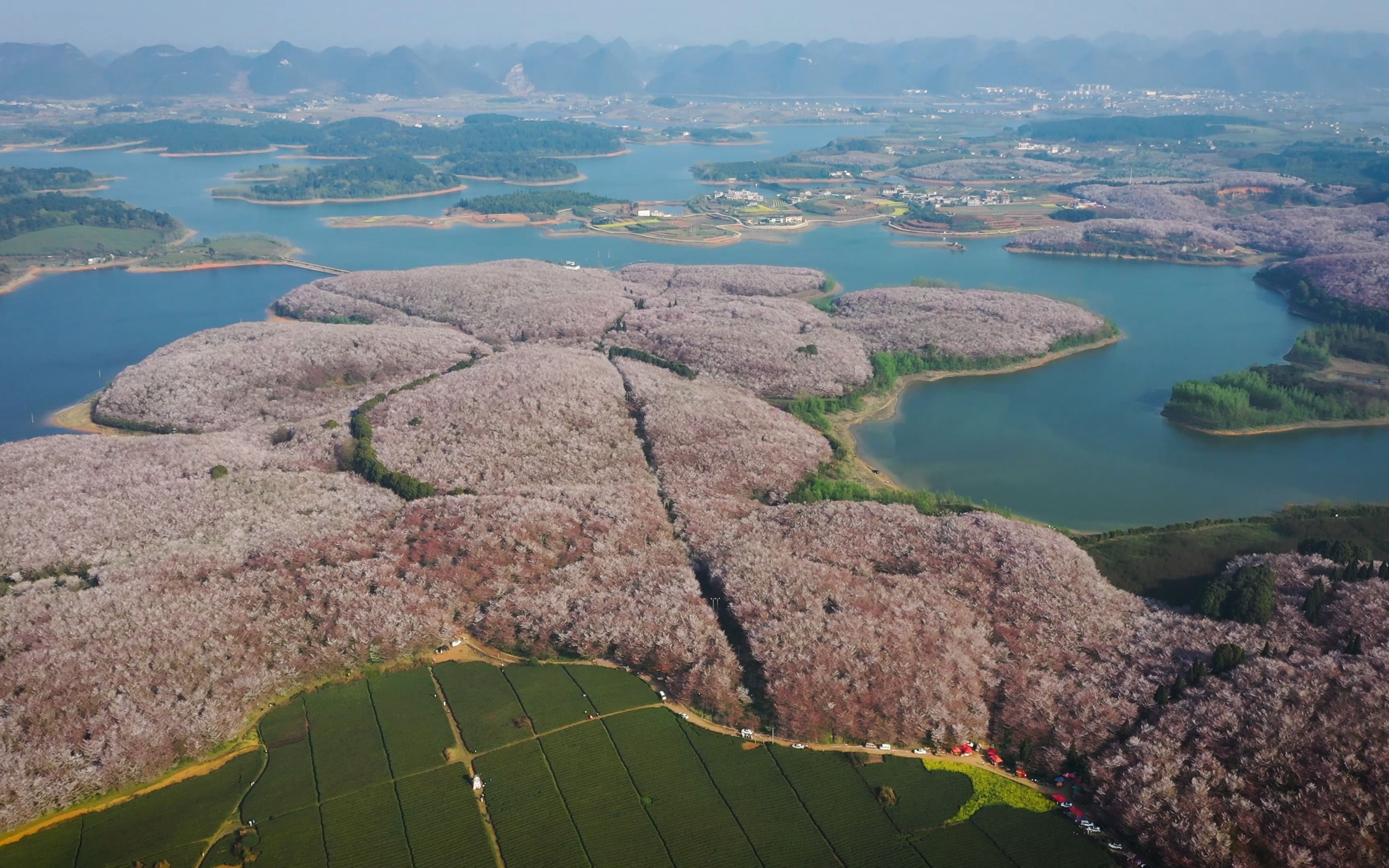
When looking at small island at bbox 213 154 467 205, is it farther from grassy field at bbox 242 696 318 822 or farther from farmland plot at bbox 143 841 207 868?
farmland plot at bbox 143 841 207 868

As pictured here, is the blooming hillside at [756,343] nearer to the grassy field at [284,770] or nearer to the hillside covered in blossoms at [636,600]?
the hillside covered in blossoms at [636,600]

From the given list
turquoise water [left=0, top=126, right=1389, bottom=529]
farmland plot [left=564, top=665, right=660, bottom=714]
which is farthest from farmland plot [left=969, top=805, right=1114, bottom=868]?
turquoise water [left=0, top=126, right=1389, bottom=529]

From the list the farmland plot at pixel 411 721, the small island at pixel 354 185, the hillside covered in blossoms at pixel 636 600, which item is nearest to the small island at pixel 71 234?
the small island at pixel 354 185

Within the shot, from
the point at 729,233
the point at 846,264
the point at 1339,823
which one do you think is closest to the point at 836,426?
the point at 1339,823

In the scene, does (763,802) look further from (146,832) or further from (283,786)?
(146,832)

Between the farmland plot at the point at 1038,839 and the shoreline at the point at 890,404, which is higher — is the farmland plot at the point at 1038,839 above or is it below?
below

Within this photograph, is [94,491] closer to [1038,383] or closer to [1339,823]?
[1339,823]
